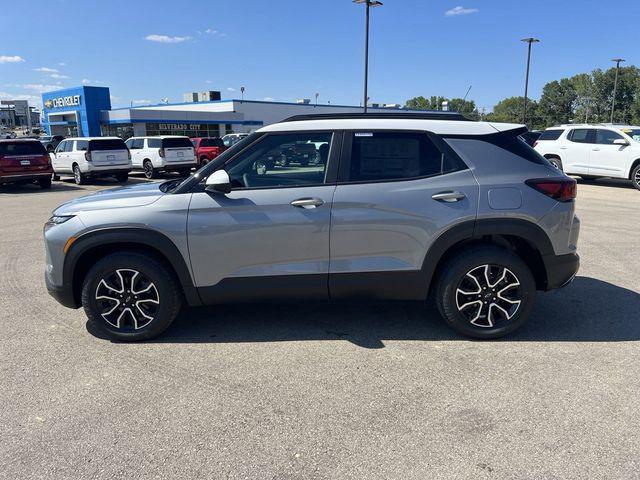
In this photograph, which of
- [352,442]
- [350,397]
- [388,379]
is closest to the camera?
[352,442]

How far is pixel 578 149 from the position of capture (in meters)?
15.2

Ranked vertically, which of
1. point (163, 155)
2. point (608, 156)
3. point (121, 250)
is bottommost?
point (121, 250)

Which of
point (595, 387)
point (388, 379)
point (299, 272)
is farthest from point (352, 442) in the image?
point (595, 387)

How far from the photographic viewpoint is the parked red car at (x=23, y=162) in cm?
1578

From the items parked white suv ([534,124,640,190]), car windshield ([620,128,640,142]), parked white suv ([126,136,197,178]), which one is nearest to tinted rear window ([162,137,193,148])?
parked white suv ([126,136,197,178])

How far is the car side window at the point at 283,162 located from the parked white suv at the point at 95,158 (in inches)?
633

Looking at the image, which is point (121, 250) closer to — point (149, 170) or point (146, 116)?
point (149, 170)

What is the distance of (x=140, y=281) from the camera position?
160 inches

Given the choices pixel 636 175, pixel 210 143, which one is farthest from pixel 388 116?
pixel 210 143

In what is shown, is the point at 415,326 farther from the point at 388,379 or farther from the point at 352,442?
the point at 352,442

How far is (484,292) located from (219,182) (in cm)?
232

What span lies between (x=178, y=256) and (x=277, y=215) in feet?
2.88

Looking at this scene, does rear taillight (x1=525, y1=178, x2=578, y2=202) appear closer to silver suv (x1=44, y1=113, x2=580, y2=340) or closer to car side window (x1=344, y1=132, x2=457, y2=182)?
silver suv (x1=44, y1=113, x2=580, y2=340)

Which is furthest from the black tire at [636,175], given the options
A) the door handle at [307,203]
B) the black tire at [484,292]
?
the door handle at [307,203]
